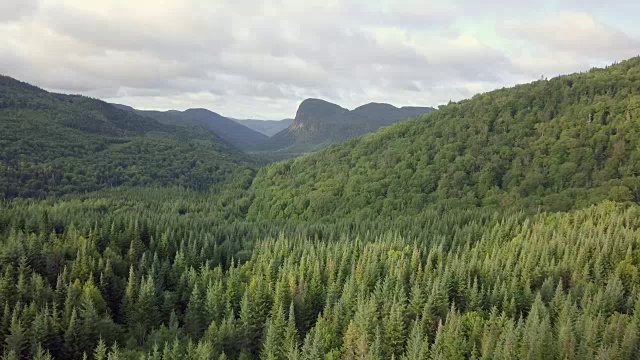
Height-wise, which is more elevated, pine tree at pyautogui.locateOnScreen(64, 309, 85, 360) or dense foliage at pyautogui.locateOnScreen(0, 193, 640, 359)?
dense foliage at pyautogui.locateOnScreen(0, 193, 640, 359)

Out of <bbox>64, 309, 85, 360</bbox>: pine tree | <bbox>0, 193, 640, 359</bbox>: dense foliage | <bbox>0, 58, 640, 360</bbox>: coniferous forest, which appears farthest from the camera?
<bbox>64, 309, 85, 360</bbox>: pine tree

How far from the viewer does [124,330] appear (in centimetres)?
8862

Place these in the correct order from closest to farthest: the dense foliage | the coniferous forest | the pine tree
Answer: the dense foliage, the coniferous forest, the pine tree

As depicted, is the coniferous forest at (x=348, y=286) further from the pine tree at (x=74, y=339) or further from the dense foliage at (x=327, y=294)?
the dense foliage at (x=327, y=294)

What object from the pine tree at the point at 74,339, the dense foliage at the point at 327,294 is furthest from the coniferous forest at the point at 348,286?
the dense foliage at the point at 327,294

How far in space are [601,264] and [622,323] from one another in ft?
102

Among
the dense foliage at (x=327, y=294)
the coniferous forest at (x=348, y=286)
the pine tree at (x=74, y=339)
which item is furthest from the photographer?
the pine tree at (x=74, y=339)

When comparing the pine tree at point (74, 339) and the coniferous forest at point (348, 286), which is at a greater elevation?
the coniferous forest at point (348, 286)

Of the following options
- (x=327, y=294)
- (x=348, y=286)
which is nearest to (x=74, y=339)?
(x=327, y=294)

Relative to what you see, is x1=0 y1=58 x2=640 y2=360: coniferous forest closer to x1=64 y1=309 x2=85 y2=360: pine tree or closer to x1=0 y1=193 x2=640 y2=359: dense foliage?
x1=64 y1=309 x2=85 y2=360: pine tree

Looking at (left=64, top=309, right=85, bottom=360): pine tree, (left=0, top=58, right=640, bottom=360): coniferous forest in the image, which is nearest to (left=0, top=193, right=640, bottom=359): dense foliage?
(left=64, top=309, right=85, bottom=360): pine tree

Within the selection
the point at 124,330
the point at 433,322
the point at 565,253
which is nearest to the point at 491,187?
the point at 565,253

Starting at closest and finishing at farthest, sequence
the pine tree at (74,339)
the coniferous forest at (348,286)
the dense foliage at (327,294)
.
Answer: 1. the dense foliage at (327,294)
2. the coniferous forest at (348,286)
3. the pine tree at (74,339)

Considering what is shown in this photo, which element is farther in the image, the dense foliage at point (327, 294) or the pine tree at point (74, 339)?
the pine tree at point (74, 339)
